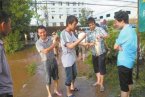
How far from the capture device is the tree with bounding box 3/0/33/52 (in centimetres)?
2744

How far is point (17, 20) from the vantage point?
2919cm

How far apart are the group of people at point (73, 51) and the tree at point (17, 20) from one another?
18.9 meters

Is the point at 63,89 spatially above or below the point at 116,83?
below

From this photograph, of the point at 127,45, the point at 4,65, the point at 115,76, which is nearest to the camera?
the point at 4,65

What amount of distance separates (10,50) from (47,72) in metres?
19.8

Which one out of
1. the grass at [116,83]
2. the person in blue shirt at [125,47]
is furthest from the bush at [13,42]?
the person in blue shirt at [125,47]

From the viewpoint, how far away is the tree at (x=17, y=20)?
27.4 metres

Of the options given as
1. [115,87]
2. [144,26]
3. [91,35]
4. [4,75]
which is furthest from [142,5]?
[4,75]

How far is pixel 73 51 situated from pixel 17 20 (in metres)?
22.4

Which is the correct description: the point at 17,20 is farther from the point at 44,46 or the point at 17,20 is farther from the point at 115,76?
the point at 44,46

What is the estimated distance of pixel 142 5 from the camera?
315 inches

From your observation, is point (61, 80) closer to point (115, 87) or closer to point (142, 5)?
point (115, 87)

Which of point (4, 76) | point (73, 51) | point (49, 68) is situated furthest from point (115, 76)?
point (4, 76)

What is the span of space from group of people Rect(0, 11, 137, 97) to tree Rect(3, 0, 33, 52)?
61.9 ft
